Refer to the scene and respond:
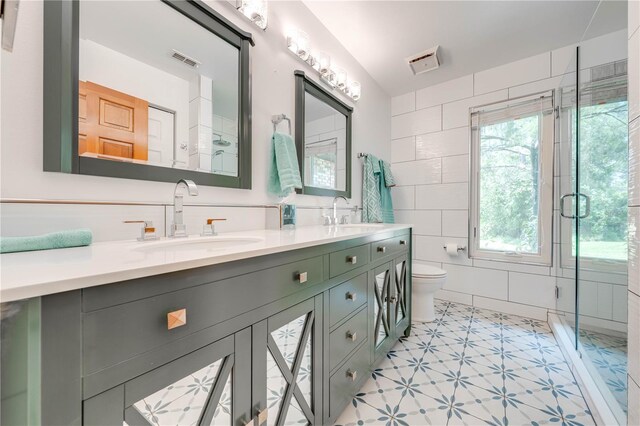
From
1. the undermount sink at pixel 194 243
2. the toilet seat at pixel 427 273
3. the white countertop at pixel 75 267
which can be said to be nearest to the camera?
the white countertop at pixel 75 267

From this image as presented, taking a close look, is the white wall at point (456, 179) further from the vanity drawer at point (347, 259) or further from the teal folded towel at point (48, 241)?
the teal folded towel at point (48, 241)

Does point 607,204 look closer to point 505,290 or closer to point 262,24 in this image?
point 505,290

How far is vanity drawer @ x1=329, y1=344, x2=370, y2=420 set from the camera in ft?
3.51

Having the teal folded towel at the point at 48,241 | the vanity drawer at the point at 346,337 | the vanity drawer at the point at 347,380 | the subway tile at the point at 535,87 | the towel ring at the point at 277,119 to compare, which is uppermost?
the subway tile at the point at 535,87

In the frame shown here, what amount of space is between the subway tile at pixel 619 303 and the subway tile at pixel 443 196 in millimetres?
1364

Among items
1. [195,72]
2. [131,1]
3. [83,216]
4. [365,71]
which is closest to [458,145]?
[365,71]

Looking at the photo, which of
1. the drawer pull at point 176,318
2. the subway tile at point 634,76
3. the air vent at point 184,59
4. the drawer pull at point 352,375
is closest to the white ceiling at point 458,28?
the subway tile at point 634,76

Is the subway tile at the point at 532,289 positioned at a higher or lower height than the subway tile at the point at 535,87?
lower

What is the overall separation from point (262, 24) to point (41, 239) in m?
1.35

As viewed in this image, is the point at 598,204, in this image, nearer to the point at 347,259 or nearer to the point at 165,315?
the point at 347,259

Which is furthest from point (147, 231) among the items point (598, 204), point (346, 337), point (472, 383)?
point (598, 204)

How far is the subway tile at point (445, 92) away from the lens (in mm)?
2611

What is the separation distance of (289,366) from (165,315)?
488 millimetres

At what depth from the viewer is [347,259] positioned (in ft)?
3.80
